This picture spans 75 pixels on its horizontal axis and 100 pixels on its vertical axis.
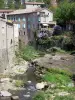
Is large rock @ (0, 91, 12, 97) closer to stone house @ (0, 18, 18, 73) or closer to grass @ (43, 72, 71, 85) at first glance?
grass @ (43, 72, 71, 85)

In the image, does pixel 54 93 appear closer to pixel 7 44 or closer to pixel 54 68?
pixel 54 68

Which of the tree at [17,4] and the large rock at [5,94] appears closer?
the large rock at [5,94]

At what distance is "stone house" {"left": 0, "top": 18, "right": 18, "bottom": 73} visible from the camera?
4089 cm

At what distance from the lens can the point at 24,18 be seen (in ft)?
213

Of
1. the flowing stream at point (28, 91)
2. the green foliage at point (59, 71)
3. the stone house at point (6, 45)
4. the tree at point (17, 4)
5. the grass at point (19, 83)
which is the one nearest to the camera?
the flowing stream at point (28, 91)

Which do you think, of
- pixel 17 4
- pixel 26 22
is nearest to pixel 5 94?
pixel 26 22

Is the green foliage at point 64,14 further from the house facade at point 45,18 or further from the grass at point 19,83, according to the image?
the grass at point 19,83

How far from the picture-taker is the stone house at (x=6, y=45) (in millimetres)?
40891

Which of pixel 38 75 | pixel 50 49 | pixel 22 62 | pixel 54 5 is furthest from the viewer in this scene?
pixel 54 5

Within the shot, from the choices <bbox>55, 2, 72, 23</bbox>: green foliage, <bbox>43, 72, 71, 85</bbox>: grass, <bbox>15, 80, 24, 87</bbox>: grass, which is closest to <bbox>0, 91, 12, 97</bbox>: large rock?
<bbox>15, 80, 24, 87</bbox>: grass

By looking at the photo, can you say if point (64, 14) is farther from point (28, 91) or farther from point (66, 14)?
point (28, 91)

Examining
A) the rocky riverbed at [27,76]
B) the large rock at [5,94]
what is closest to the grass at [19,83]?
the rocky riverbed at [27,76]

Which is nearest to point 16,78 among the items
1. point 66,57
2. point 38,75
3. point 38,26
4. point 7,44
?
point 38,75

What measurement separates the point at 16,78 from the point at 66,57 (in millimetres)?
15461
